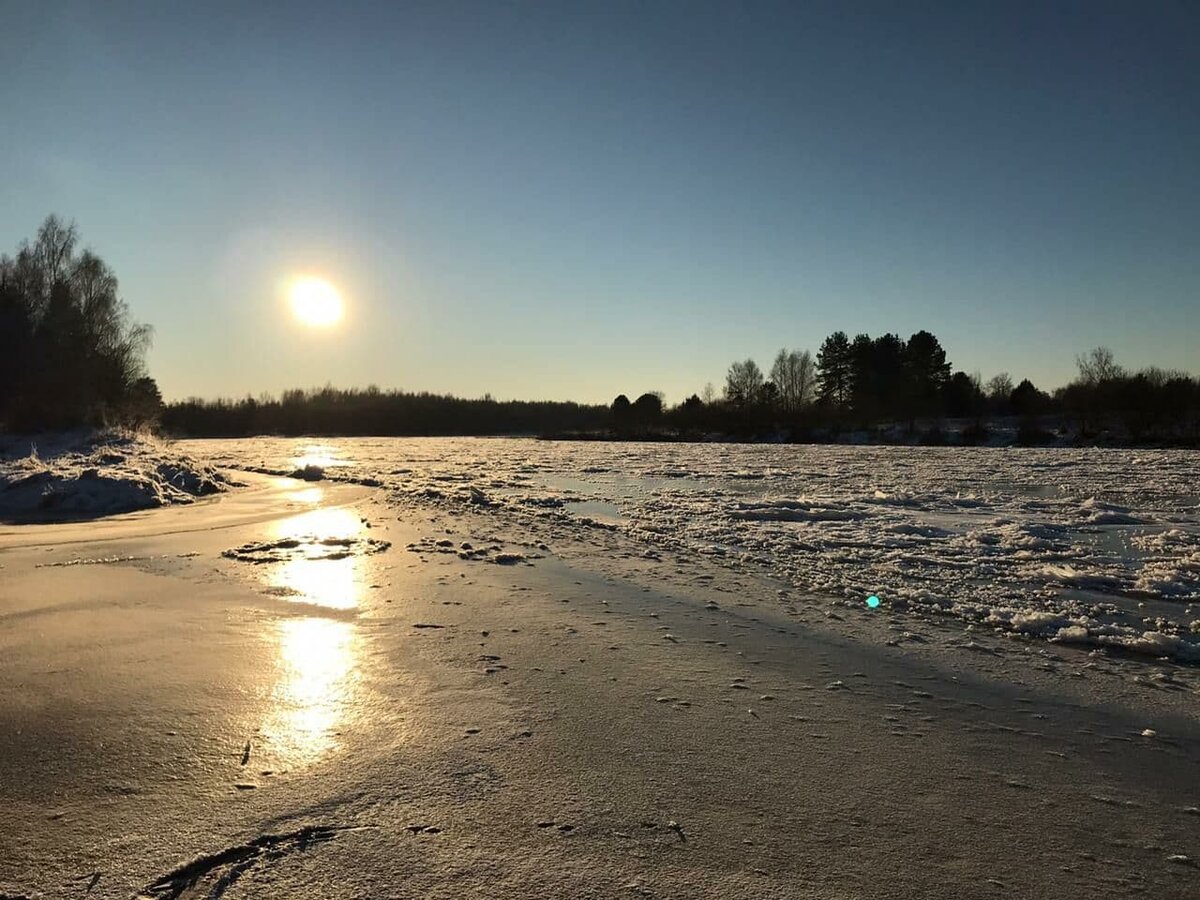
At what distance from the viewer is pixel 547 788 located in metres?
2.76

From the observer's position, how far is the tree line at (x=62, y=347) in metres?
27.1

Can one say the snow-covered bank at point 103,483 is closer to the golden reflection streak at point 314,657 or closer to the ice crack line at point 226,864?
the golden reflection streak at point 314,657

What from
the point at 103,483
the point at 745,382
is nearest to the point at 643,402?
the point at 745,382

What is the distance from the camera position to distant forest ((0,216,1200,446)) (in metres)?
27.9

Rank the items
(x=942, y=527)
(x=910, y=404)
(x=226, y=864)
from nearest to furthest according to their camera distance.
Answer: (x=226, y=864), (x=942, y=527), (x=910, y=404)

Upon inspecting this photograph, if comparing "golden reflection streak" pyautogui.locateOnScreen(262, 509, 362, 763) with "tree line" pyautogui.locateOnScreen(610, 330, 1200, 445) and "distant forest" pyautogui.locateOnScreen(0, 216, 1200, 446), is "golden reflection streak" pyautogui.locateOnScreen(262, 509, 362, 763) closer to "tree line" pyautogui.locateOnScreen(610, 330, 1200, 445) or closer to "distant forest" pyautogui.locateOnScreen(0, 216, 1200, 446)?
"distant forest" pyautogui.locateOnScreen(0, 216, 1200, 446)

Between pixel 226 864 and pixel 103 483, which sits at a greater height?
pixel 103 483

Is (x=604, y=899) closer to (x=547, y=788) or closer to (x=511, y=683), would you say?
(x=547, y=788)

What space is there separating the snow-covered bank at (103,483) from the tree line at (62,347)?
9.69m

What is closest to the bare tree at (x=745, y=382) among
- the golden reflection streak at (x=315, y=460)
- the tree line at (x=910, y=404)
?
the tree line at (x=910, y=404)

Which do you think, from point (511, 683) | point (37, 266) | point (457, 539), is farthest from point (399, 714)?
point (37, 266)

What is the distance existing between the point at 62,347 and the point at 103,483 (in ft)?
63.1

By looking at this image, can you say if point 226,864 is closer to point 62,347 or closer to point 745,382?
point 62,347

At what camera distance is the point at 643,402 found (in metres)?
73.8
